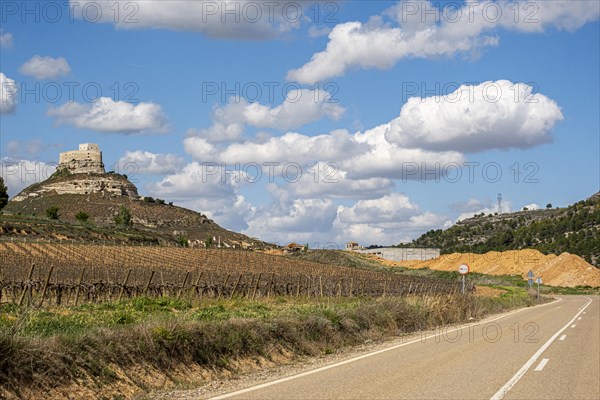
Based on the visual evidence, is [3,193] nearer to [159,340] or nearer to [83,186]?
[83,186]

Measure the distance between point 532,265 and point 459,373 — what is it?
116369 millimetres

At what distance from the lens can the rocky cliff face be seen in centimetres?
16575

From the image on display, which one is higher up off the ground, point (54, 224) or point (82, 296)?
point (54, 224)

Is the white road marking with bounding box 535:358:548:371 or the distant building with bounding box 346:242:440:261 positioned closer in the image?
the white road marking with bounding box 535:358:548:371

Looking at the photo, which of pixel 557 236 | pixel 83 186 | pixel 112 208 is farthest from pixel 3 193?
pixel 557 236

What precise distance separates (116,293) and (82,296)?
2141 mm

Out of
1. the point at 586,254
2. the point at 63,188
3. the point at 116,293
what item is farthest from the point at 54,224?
the point at 586,254

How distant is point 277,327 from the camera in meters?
17.0

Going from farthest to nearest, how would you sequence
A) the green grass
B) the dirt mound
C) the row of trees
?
the row of trees → the dirt mound → the green grass

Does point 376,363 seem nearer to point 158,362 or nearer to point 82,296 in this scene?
point 158,362

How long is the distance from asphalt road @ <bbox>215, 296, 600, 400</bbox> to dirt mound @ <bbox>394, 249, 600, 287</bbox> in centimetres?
9491

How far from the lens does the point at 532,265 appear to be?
408 ft

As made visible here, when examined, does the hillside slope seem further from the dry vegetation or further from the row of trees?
the dry vegetation

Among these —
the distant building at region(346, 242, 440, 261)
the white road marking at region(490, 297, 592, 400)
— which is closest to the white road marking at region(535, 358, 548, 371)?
the white road marking at region(490, 297, 592, 400)
